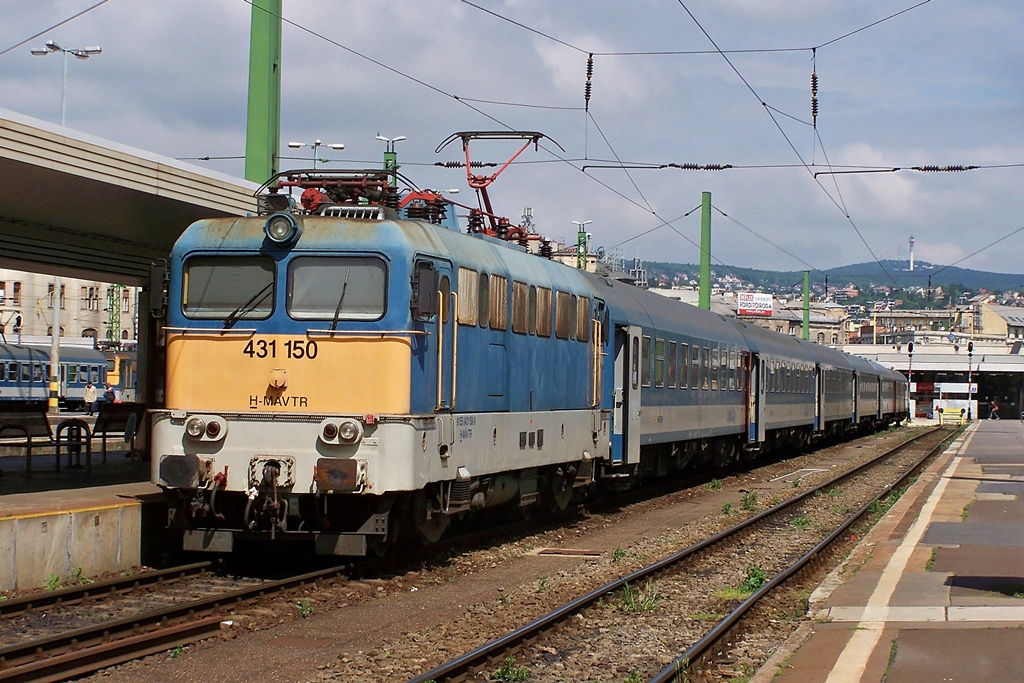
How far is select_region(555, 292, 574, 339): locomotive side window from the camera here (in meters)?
15.7

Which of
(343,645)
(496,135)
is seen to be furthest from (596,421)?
(343,645)

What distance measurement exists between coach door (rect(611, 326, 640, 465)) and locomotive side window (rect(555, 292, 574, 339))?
2748 mm

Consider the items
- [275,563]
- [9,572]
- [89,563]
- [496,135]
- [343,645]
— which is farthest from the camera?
[496,135]

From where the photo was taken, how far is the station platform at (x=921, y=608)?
7.90 meters

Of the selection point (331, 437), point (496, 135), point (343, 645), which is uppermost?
point (496, 135)

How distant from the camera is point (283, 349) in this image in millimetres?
11570

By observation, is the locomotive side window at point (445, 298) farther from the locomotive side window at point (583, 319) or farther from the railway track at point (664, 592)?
the locomotive side window at point (583, 319)

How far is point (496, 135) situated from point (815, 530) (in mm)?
7644

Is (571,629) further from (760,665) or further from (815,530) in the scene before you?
(815,530)

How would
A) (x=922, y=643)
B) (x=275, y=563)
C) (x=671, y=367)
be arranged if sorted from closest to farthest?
(x=922, y=643), (x=275, y=563), (x=671, y=367)

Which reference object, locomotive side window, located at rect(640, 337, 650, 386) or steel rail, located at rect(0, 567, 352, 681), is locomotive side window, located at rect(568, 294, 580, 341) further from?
steel rail, located at rect(0, 567, 352, 681)

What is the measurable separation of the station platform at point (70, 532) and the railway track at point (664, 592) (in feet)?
15.0

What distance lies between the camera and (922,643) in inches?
336

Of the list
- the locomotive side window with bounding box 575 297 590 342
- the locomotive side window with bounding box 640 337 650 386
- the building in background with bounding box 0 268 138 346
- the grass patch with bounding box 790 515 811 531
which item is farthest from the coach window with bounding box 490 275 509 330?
the building in background with bounding box 0 268 138 346
